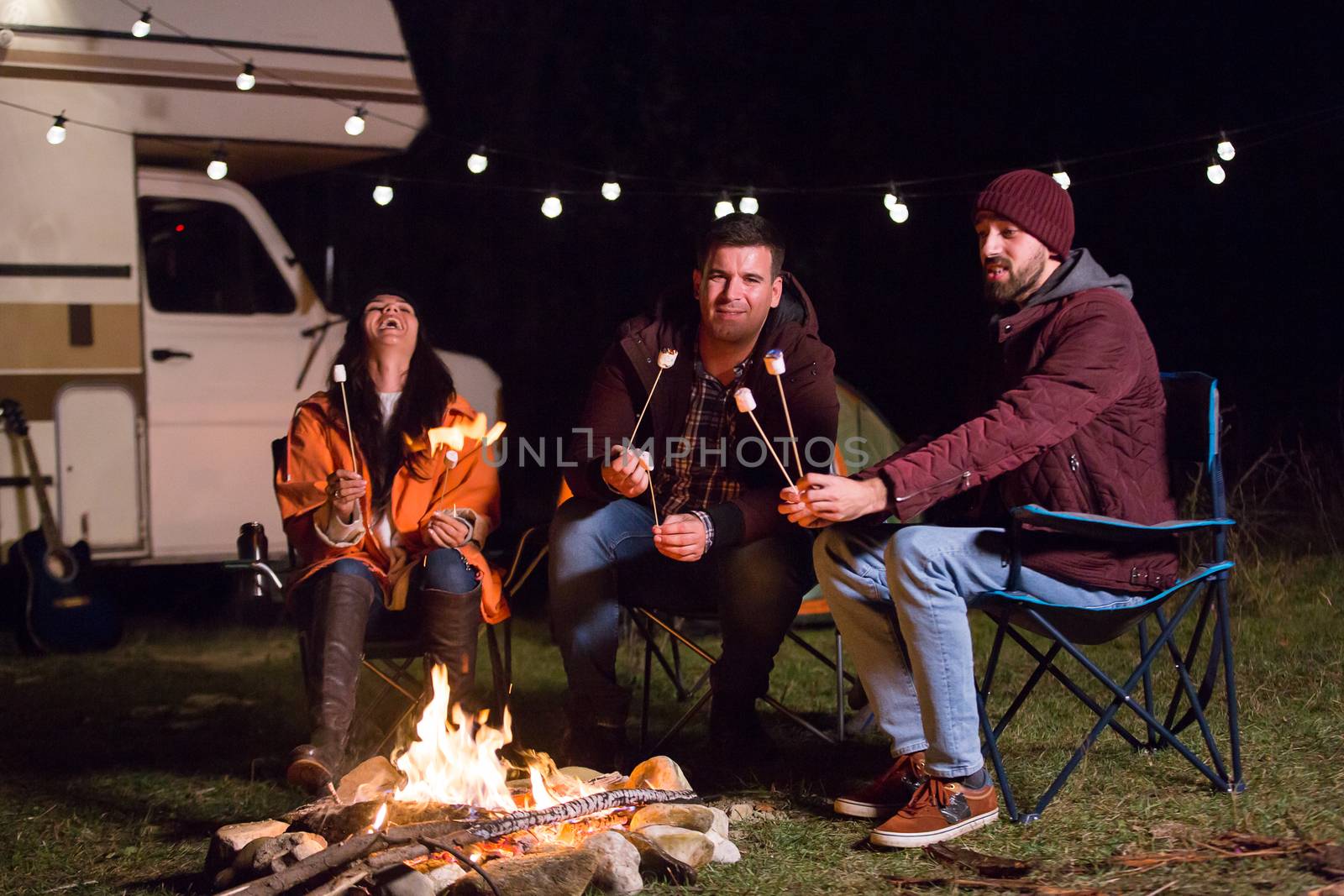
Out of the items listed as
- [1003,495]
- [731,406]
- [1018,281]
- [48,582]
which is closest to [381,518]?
[731,406]

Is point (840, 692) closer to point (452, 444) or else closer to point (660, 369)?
point (660, 369)

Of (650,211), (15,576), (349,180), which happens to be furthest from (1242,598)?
(15,576)

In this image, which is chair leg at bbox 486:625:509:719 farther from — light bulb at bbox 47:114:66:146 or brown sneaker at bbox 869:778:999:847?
light bulb at bbox 47:114:66:146

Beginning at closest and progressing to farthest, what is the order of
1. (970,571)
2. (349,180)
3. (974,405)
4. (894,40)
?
(970,571), (974,405), (349,180), (894,40)

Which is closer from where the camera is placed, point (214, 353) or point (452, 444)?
point (452, 444)

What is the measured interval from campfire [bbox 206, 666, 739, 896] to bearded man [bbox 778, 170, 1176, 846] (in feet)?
1.38

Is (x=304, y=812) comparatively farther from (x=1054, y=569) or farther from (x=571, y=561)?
(x=1054, y=569)

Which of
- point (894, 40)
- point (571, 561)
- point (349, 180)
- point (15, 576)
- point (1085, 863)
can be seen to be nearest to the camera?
point (1085, 863)

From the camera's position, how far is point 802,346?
125 inches

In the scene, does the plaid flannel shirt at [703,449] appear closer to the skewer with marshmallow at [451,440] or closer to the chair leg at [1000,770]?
the skewer with marshmallow at [451,440]

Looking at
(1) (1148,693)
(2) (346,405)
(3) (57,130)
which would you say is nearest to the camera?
(1) (1148,693)

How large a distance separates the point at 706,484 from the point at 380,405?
0.87 m

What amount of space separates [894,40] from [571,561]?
16.2 ft

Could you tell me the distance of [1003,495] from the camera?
268cm
